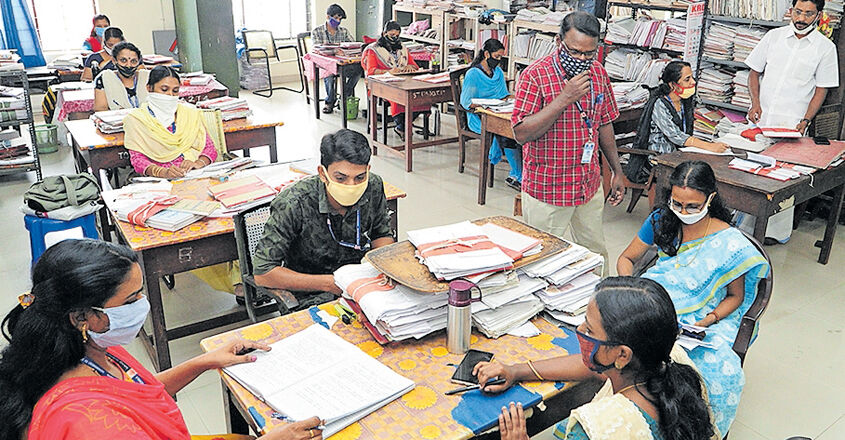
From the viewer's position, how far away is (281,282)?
250cm

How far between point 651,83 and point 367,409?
512cm

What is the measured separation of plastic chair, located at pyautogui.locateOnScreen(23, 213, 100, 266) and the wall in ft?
20.8

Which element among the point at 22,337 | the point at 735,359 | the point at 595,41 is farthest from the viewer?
the point at 595,41

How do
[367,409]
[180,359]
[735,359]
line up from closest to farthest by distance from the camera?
[367,409] → [735,359] → [180,359]

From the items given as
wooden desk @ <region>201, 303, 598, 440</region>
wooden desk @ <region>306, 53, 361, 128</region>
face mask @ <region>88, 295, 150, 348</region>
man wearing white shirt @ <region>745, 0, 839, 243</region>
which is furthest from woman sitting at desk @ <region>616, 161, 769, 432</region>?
wooden desk @ <region>306, 53, 361, 128</region>

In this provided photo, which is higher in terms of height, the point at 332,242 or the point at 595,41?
the point at 595,41

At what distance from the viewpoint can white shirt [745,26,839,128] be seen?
4520 millimetres

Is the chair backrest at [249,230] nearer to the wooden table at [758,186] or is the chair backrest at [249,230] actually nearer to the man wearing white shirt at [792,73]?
the wooden table at [758,186]

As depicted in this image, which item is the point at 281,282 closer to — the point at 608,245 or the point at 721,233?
the point at 721,233

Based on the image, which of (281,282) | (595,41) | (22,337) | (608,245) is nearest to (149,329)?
(281,282)

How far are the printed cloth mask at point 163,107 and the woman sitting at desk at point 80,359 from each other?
2.56 meters

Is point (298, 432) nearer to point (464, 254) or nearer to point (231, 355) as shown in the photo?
point (231, 355)

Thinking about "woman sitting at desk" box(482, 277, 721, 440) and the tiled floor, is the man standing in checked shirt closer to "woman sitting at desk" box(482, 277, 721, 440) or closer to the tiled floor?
the tiled floor

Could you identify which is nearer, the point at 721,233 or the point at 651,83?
the point at 721,233
